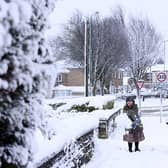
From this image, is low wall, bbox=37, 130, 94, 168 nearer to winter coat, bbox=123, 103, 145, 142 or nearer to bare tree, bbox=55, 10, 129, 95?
winter coat, bbox=123, 103, 145, 142

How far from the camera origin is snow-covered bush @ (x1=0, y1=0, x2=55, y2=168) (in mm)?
2943

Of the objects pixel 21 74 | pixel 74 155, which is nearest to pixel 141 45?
pixel 74 155

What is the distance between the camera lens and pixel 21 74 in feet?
10.2

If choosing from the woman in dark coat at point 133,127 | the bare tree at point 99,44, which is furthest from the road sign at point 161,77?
the bare tree at point 99,44

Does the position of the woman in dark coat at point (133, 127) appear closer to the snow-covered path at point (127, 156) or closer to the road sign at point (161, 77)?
the snow-covered path at point (127, 156)

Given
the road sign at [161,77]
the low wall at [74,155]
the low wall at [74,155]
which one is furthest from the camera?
the road sign at [161,77]

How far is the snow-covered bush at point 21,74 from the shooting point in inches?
116

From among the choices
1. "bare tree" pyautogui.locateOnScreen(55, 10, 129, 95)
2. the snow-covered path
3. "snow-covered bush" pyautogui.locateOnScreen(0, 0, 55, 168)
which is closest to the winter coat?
the snow-covered path

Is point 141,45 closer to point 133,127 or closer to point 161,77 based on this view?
point 161,77

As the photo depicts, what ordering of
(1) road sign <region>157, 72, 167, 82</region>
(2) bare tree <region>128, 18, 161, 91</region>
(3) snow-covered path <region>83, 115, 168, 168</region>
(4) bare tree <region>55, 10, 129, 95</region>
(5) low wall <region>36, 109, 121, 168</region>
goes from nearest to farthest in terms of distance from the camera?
1. (5) low wall <region>36, 109, 121, 168</region>
2. (3) snow-covered path <region>83, 115, 168, 168</region>
3. (1) road sign <region>157, 72, 167, 82</region>
4. (4) bare tree <region>55, 10, 129, 95</region>
5. (2) bare tree <region>128, 18, 161, 91</region>

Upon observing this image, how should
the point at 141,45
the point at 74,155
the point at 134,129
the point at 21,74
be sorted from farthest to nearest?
the point at 141,45 < the point at 134,129 < the point at 74,155 < the point at 21,74

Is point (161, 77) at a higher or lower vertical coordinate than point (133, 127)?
higher

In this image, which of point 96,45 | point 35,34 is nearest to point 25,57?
point 35,34

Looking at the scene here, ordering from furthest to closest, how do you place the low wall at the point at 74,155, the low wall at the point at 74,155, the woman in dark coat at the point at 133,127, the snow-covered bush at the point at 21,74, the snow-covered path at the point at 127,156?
the woman in dark coat at the point at 133,127, the snow-covered path at the point at 127,156, the low wall at the point at 74,155, the low wall at the point at 74,155, the snow-covered bush at the point at 21,74
